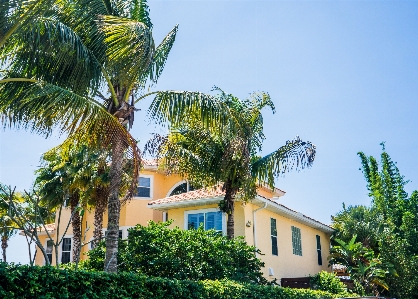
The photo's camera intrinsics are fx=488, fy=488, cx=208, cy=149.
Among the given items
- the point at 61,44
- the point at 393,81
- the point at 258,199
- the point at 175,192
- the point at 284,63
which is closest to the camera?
the point at 61,44

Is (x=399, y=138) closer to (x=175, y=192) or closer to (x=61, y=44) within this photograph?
(x=175, y=192)

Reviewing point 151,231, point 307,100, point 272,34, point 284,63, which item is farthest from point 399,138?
point 151,231

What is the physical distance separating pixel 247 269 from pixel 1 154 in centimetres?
824

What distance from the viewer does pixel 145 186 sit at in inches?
1008

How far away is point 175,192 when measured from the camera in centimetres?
2644

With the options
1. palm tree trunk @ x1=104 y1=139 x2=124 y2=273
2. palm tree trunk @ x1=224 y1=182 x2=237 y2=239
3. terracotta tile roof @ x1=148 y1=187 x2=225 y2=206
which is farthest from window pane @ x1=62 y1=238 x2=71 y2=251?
palm tree trunk @ x1=104 y1=139 x2=124 y2=273

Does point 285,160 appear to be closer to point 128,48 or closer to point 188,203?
point 188,203

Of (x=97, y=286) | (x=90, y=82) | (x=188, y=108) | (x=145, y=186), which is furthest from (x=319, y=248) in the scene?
(x=97, y=286)

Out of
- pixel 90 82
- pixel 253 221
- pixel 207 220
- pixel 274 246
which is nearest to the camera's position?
pixel 90 82

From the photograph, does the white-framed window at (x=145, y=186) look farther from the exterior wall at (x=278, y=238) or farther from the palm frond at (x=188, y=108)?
the palm frond at (x=188, y=108)

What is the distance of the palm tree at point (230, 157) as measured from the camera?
16375mm

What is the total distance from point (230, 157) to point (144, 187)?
1035 centimetres

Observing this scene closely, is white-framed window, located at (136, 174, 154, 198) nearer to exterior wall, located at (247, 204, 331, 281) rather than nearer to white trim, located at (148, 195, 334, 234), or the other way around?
white trim, located at (148, 195, 334, 234)

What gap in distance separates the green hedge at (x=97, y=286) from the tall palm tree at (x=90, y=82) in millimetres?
2300
